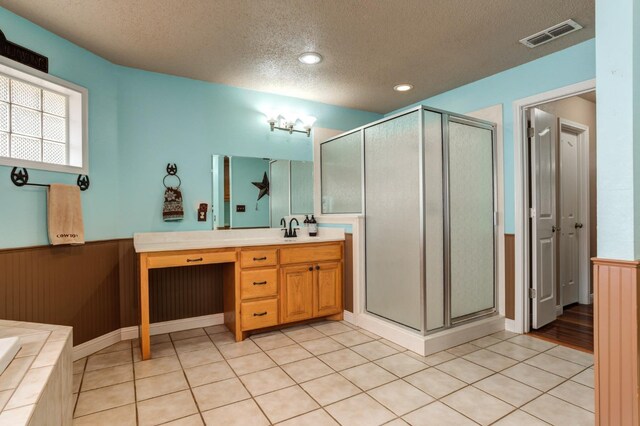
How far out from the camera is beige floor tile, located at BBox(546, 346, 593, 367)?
8.03 ft

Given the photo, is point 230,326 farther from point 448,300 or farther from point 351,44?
point 351,44

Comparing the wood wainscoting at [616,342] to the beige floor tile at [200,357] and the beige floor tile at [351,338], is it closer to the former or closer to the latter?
the beige floor tile at [351,338]

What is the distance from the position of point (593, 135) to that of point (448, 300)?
3.21 meters

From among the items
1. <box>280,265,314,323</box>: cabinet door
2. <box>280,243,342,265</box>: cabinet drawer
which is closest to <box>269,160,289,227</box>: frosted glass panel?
<box>280,243,342,265</box>: cabinet drawer

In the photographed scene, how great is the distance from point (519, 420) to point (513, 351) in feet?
3.34

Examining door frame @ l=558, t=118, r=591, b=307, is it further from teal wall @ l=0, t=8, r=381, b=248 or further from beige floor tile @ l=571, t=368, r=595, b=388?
teal wall @ l=0, t=8, r=381, b=248

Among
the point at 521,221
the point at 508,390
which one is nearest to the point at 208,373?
the point at 508,390

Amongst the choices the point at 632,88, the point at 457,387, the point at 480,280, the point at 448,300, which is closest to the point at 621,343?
the point at 457,387

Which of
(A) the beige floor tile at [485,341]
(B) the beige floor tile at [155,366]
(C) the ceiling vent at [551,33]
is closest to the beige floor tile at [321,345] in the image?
(B) the beige floor tile at [155,366]

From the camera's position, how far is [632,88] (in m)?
1.44

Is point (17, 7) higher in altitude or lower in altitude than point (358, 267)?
higher

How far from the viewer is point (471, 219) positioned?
118 inches

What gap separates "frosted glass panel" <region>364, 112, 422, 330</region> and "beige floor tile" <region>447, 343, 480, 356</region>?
1.12 feet

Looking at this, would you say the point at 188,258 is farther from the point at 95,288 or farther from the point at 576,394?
the point at 576,394
